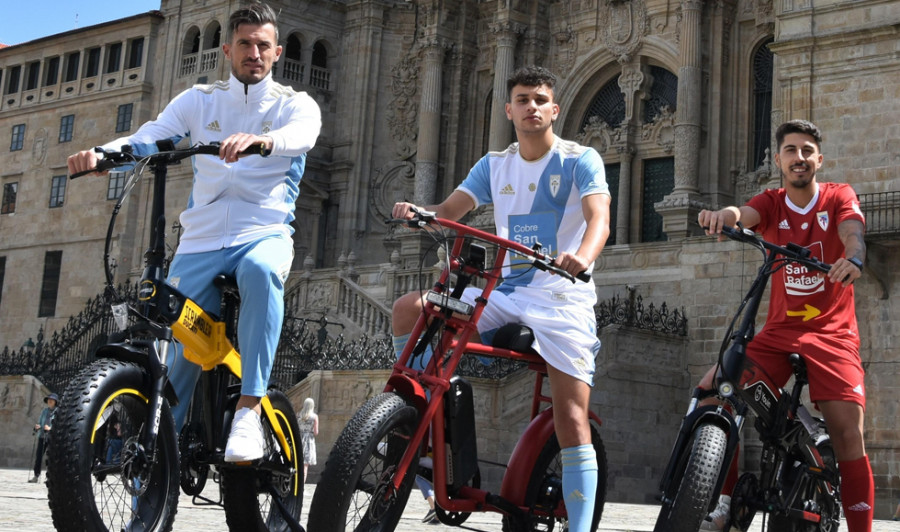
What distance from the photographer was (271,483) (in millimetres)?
5871

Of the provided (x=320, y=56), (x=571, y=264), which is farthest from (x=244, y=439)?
(x=320, y=56)

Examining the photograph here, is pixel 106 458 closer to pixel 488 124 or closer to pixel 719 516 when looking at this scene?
pixel 719 516

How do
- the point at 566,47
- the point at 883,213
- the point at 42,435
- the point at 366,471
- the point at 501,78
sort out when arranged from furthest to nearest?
the point at 566,47 → the point at 501,78 → the point at 42,435 → the point at 883,213 → the point at 366,471

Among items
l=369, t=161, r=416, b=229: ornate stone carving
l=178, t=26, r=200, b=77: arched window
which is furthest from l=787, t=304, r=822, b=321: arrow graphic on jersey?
l=178, t=26, r=200, b=77: arched window

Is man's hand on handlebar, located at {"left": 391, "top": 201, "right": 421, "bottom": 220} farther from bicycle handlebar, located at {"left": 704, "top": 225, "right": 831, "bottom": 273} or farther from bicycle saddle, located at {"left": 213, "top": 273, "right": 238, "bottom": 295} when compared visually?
bicycle handlebar, located at {"left": 704, "top": 225, "right": 831, "bottom": 273}

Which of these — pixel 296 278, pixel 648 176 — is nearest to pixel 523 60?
pixel 648 176

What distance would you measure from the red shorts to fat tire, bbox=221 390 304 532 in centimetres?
225

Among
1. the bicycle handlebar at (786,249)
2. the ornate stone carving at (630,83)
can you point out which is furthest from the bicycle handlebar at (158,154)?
the ornate stone carving at (630,83)

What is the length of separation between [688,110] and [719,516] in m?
24.5

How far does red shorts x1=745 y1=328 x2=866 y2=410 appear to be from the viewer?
6191mm

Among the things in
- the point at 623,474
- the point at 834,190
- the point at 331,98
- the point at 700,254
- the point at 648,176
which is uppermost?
the point at 331,98

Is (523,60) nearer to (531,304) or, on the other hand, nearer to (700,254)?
(700,254)

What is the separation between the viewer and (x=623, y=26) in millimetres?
32781

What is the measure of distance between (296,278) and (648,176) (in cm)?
926
